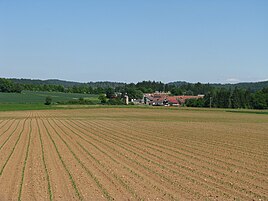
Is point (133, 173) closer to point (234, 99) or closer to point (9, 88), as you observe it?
point (234, 99)

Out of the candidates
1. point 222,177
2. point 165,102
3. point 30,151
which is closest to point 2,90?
point 165,102

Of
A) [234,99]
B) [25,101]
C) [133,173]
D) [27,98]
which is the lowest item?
[234,99]

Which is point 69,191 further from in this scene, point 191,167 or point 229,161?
point 229,161

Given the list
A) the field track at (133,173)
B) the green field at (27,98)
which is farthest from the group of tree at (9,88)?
→ the field track at (133,173)

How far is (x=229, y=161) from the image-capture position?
19.6 metres

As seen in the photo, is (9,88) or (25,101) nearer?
(25,101)

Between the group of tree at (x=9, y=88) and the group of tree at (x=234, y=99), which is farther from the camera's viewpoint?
the group of tree at (x=9, y=88)

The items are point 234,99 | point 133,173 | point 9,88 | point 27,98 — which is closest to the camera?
point 133,173

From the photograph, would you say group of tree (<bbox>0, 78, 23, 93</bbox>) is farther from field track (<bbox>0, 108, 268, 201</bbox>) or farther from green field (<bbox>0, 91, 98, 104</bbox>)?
field track (<bbox>0, 108, 268, 201</bbox>)

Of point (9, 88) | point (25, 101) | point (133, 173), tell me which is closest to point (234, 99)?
point (25, 101)

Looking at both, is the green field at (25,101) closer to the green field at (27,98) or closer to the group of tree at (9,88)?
the green field at (27,98)

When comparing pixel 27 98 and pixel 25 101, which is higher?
pixel 27 98

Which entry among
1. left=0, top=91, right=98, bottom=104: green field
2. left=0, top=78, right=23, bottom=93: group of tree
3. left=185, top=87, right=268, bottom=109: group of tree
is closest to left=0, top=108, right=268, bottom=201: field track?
left=185, top=87, right=268, bottom=109: group of tree

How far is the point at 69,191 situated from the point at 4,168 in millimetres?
5489
